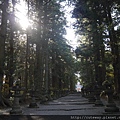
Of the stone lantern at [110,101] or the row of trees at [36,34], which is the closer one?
the stone lantern at [110,101]

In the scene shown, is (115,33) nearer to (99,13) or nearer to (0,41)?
(99,13)

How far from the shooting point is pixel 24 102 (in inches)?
703

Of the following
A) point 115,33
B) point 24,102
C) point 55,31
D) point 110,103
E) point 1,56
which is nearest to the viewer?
point 110,103

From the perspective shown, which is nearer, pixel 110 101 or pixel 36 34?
pixel 110 101

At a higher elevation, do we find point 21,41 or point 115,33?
point 21,41

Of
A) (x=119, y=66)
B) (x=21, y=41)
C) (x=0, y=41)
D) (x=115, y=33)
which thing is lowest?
(x=119, y=66)

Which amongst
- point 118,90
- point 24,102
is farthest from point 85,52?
point 24,102

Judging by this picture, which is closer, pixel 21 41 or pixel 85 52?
pixel 85 52

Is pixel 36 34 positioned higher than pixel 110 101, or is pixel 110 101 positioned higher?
pixel 36 34

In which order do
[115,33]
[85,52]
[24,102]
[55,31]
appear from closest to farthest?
[115,33] < [24,102] < [85,52] < [55,31]

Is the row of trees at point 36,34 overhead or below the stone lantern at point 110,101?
overhead

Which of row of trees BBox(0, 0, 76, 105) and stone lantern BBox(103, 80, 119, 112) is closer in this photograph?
stone lantern BBox(103, 80, 119, 112)

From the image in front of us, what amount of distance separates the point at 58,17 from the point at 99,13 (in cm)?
679

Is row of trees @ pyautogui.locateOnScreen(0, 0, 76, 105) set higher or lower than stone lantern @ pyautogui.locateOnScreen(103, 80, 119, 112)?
higher
